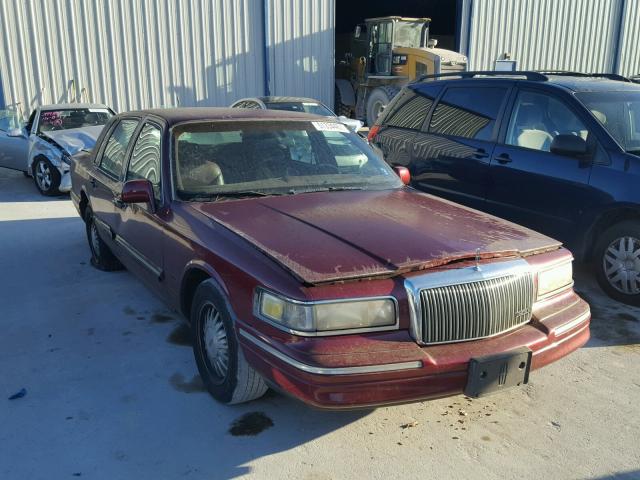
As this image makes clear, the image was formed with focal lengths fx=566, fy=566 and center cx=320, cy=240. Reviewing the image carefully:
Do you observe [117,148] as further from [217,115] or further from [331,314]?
[331,314]

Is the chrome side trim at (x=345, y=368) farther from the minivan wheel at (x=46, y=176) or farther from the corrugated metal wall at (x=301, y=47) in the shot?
the corrugated metal wall at (x=301, y=47)

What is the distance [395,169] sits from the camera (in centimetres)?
445

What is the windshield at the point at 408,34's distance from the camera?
58.5 ft

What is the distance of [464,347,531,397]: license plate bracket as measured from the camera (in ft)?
8.27

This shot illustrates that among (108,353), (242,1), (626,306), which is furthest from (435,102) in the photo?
(242,1)

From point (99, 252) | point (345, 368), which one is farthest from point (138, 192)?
point (99, 252)

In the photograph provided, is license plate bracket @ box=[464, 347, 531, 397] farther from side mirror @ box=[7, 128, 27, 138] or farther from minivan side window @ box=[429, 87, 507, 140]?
side mirror @ box=[7, 128, 27, 138]

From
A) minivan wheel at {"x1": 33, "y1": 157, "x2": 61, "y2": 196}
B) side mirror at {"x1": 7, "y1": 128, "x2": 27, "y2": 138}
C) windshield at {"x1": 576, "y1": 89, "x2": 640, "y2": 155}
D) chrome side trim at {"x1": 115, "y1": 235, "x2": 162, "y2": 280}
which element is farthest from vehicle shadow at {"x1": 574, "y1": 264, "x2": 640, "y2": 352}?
side mirror at {"x1": 7, "y1": 128, "x2": 27, "y2": 138}

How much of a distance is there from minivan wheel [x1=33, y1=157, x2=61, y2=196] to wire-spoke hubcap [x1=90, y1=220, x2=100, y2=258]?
418 cm

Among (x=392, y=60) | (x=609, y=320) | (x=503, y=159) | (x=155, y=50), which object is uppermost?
(x=155, y=50)

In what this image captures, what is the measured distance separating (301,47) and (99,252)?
13.3 meters

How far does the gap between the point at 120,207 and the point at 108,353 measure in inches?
47.3

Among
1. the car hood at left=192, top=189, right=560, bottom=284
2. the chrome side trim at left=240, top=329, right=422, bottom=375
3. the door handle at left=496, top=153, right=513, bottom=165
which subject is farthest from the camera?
the door handle at left=496, top=153, right=513, bottom=165

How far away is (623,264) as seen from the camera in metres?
4.61
